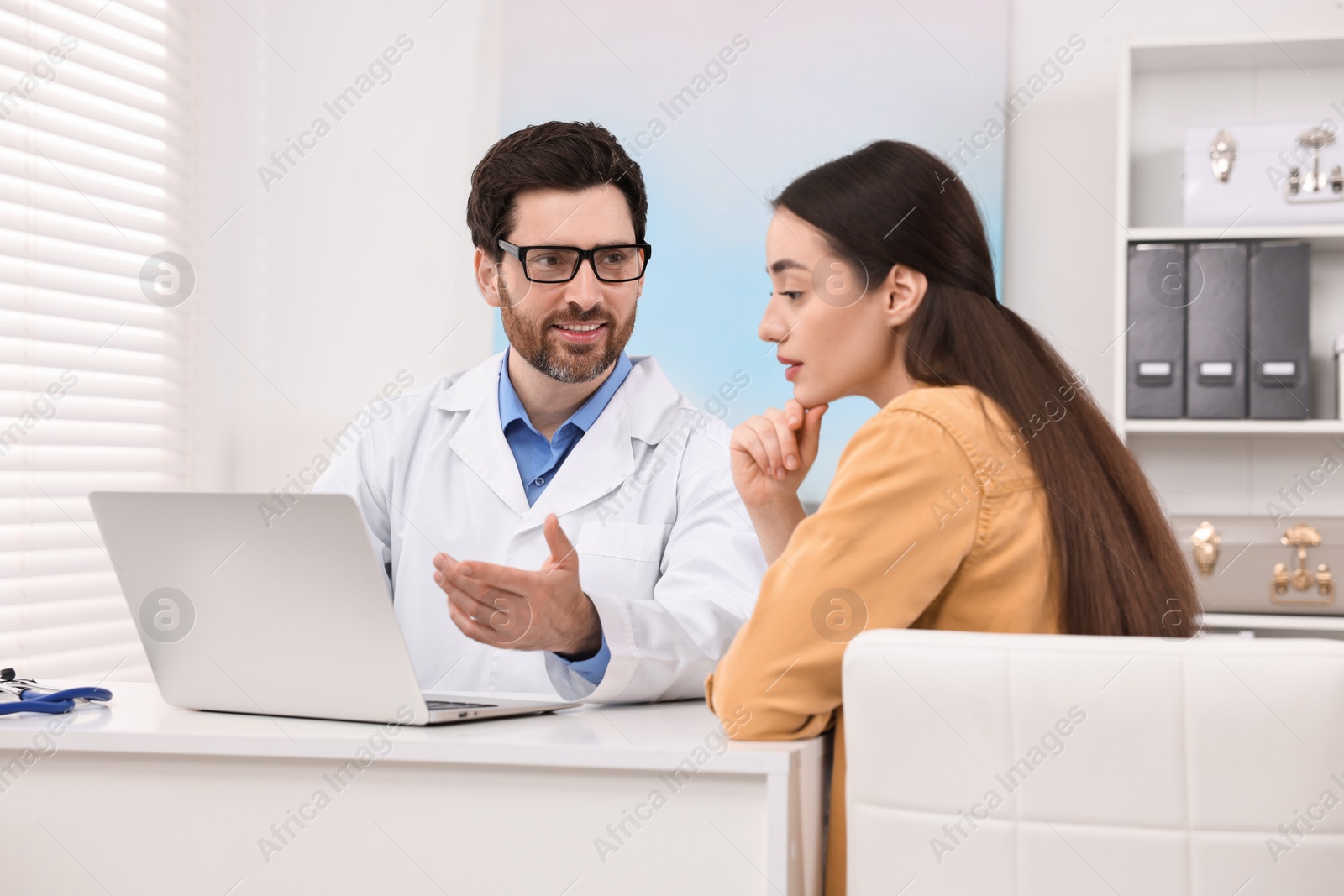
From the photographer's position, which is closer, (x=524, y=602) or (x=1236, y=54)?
(x=524, y=602)

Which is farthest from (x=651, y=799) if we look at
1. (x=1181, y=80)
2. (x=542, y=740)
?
(x=1181, y=80)

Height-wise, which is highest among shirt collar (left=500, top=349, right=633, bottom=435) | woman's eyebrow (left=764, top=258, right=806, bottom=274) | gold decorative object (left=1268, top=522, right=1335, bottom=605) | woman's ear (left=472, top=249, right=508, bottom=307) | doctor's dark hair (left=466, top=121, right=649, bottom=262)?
doctor's dark hair (left=466, top=121, right=649, bottom=262)

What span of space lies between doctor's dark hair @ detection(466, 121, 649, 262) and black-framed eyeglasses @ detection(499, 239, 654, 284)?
0.23ft

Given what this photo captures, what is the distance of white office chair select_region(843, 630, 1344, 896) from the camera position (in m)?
0.68

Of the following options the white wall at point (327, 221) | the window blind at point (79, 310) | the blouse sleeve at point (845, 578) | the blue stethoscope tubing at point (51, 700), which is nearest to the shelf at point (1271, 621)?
the blouse sleeve at point (845, 578)

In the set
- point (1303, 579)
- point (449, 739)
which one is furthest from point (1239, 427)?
point (449, 739)

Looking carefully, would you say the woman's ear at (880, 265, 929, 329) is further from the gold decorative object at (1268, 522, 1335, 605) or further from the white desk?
the gold decorative object at (1268, 522, 1335, 605)

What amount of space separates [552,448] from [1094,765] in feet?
3.80

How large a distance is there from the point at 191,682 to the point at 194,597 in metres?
0.10

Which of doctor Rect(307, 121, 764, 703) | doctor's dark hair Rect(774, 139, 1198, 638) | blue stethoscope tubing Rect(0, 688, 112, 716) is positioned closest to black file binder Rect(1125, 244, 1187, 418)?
doctor Rect(307, 121, 764, 703)

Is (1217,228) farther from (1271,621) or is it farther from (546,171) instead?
(546,171)

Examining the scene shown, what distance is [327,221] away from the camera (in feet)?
9.45

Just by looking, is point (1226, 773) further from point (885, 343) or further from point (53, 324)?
point (53, 324)

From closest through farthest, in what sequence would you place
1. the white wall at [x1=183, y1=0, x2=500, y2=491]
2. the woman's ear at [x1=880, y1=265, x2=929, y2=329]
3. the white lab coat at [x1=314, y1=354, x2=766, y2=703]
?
the woman's ear at [x1=880, y1=265, x2=929, y2=329] < the white lab coat at [x1=314, y1=354, x2=766, y2=703] < the white wall at [x1=183, y1=0, x2=500, y2=491]
